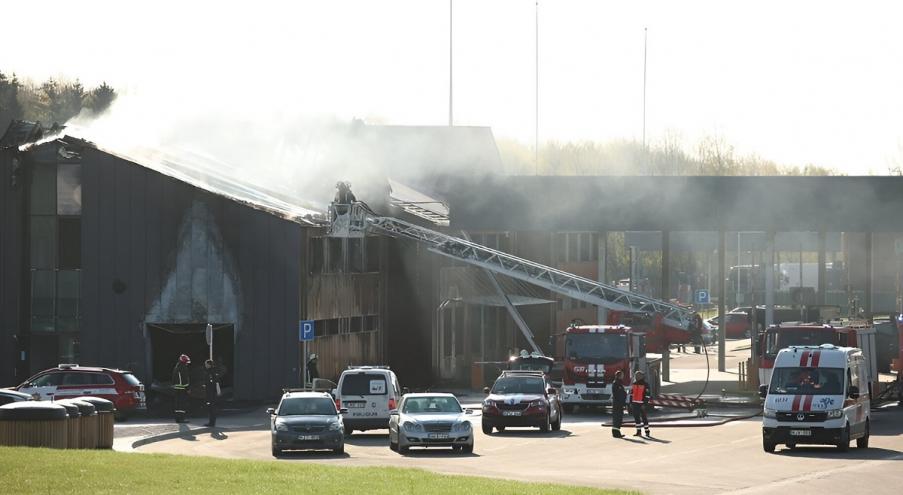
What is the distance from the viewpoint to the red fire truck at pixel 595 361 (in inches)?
1850

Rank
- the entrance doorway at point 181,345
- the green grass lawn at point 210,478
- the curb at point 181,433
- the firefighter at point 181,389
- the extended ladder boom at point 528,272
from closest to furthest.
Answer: the green grass lawn at point 210,478
the curb at point 181,433
the firefighter at point 181,389
the entrance doorway at point 181,345
the extended ladder boom at point 528,272

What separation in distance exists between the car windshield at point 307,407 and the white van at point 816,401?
9.17 metres

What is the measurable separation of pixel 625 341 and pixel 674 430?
21.2 ft

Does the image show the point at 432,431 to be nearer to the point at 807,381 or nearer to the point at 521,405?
the point at 521,405

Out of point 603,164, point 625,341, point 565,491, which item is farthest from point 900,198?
point 603,164

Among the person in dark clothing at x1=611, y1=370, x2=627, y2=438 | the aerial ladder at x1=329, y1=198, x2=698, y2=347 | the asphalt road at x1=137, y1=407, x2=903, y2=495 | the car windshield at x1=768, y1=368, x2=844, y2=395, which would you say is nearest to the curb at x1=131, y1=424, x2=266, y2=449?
the asphalt road at x1=137, y1=407, x2=903, y2=495

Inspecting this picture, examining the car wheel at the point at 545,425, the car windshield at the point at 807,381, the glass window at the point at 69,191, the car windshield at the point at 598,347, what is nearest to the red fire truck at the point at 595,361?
the car windshield at the point at 598,347

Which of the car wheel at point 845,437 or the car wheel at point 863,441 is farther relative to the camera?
the car wheel at point 863,441

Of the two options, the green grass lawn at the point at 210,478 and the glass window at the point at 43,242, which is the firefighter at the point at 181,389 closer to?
the glass window at the point at 43,242

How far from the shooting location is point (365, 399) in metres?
39.1

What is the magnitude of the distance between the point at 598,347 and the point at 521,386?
7.36m

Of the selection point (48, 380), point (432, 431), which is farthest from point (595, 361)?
point (48, 380)

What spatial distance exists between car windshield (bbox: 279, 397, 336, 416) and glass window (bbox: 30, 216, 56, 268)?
59.5ft

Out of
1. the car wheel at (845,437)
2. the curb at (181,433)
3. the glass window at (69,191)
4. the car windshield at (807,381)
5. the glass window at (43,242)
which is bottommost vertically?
the curb at (181,433)
